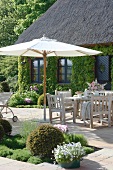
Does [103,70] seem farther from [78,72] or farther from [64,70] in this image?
[64,70]

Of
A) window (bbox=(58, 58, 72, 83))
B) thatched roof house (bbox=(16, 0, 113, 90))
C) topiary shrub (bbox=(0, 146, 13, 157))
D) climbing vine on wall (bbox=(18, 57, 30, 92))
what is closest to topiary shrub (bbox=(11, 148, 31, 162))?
topiary shrub (bbox=(0, 146, 13, 157))

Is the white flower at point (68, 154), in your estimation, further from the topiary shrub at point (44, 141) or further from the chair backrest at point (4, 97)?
the chair backrest at point (4, 97)

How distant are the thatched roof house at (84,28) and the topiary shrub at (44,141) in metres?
9.08

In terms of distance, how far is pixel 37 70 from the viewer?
60.2 ft

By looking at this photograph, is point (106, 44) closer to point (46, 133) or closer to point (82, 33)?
point (82, 33)

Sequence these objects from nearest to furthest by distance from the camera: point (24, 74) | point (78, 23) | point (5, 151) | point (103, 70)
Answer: point (5, 151) < point (103, 70) < point (78, 23) < point (24, 74)

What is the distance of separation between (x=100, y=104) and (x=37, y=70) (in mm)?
9794

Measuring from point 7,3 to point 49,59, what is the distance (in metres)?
18.5

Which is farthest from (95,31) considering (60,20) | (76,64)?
(60,20)

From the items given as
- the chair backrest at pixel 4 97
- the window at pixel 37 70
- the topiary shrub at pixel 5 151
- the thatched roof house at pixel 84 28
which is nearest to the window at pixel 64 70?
the thatched roof house at pixel 84 28

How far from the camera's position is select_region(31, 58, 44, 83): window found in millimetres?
18078

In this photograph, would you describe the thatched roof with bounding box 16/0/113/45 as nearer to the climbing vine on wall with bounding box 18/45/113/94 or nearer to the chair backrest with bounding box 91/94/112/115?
the climbing vine on wall with bounding box 18/45/113/94

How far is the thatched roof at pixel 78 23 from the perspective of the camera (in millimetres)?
15023

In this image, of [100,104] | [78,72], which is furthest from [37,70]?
[100,104]
